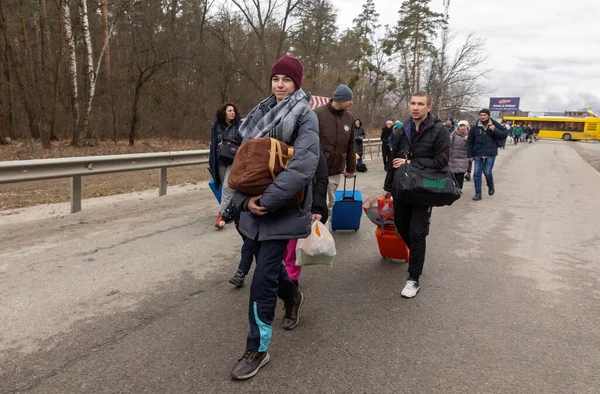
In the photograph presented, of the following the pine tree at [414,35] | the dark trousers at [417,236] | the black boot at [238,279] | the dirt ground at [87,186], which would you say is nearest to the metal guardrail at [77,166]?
the dirt ground at [87,186]

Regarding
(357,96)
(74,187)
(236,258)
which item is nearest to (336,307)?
(236,258)

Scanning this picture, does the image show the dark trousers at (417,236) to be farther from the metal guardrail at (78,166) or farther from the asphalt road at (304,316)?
the metal guardrail at (78,166)

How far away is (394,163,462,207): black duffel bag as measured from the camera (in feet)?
12.6

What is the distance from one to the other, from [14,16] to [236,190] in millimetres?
20757

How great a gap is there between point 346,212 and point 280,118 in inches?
134

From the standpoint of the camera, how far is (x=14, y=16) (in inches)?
702

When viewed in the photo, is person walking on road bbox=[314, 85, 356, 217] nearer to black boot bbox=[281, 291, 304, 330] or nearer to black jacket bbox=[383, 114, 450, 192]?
black jacket bbox=[383, 114, 450, 192]

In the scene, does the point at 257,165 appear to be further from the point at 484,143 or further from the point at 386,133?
the point at 386,133

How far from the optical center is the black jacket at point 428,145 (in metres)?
3.92

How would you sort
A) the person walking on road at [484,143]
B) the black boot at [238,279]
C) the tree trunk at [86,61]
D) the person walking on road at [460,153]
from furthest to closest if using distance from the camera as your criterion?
1. the tree trunk at [86,61]
2. the person walking on road at [460,153]
3. the person walking on road at [484,143]
4. the black boot at [238,279]

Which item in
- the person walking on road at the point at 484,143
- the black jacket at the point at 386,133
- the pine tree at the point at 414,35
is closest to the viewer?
the person walking on road at the point at 484,143

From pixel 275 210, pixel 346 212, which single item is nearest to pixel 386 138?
pixel 346 212

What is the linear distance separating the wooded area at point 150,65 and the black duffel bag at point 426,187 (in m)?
15.0

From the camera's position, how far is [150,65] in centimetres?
2239
